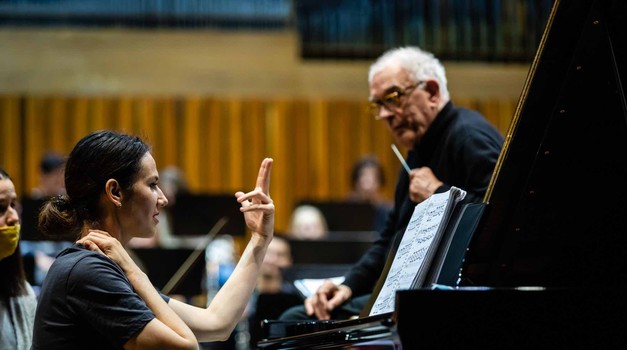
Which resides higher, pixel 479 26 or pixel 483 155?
pixel 479 26

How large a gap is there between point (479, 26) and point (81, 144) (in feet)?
20.9

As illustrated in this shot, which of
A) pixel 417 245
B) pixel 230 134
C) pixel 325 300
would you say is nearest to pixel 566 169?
pixel 417 245

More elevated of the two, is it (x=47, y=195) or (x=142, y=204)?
(x=142, y=204)

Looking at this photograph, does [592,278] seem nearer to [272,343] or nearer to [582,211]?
[582,211]

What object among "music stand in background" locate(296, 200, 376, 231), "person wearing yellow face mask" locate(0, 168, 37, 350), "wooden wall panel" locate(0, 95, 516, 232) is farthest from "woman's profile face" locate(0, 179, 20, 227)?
"wooden wall panel" locate(0, 95, 516, 232)

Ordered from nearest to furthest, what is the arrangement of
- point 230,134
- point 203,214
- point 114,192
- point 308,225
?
point 114,192 < point 203,214 < point 308,225 < point 230,134

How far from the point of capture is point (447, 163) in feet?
11.4

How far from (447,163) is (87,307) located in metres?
1.72

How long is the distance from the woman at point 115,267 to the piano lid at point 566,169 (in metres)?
0.70

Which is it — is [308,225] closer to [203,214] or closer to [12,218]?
[203,214]

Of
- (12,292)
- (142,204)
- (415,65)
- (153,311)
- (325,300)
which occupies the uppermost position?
(415,65)

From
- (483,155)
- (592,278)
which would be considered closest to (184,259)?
(483,155)

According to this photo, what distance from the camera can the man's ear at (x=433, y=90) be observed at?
12.0 ft

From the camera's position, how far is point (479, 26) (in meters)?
8.25
